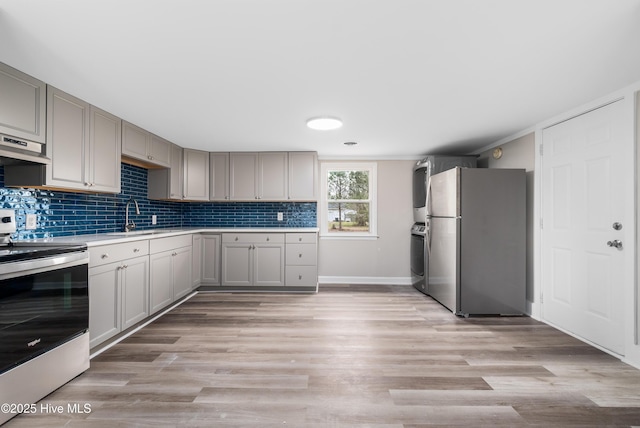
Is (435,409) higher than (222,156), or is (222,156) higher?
(222,156)

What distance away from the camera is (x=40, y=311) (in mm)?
1804

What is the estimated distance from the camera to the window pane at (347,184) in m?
5.07

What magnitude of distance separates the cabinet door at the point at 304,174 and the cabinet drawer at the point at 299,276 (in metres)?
1.10

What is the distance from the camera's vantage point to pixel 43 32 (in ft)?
5.29

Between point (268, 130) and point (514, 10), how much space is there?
2571 mm

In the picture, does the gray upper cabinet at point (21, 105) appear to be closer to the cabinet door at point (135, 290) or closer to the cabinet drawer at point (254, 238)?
the cabinet door at point (135, 290)

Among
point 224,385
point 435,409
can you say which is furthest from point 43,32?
point 435,409

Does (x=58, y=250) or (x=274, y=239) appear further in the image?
(x=274, y=239)

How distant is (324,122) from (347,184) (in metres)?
2.15

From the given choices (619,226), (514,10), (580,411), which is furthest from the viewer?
(619,226)

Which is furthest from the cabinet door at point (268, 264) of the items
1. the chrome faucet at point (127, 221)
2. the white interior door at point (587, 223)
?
the white interior door at point (587, 223)

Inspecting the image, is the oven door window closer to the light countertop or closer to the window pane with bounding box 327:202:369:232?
the light countertop

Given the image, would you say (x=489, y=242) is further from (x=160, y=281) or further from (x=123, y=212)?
(x=123, y=212)

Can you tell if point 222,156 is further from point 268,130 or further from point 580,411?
point 580,411
